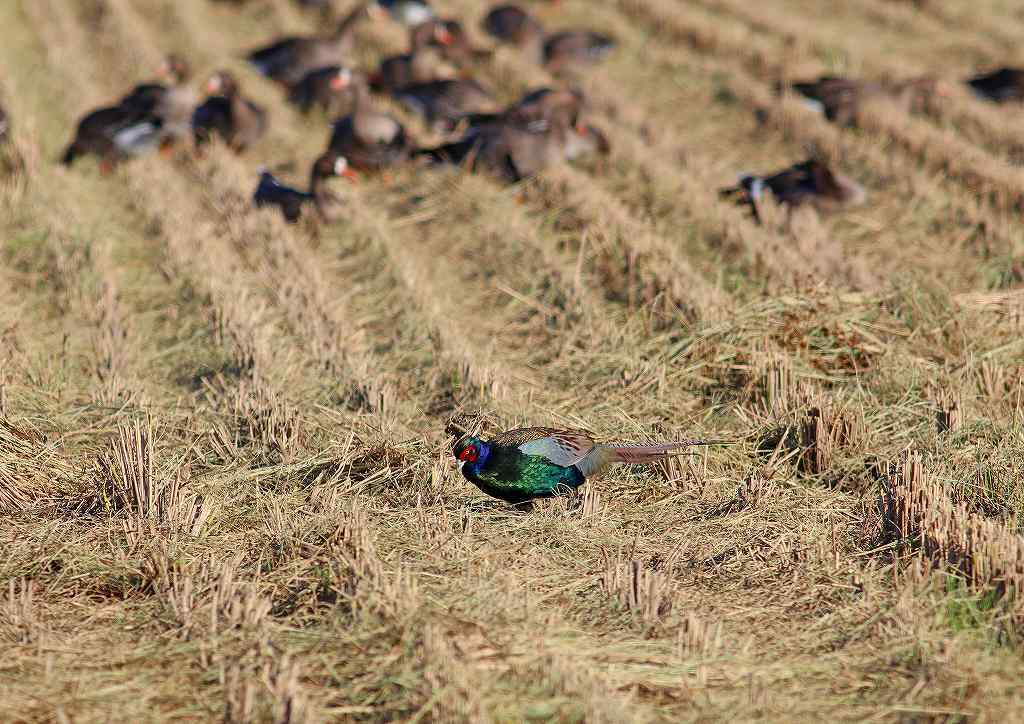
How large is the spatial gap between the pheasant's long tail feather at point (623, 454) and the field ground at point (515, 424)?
0.45 ft

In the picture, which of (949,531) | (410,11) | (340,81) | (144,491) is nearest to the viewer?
(949,531)

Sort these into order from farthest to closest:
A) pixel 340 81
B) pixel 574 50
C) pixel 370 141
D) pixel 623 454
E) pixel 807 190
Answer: pixel 574 50
pixel 340 81
pixel 370 141
pixel 807 190
pixel 623 454

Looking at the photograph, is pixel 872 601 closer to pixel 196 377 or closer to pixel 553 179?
pixel 196 377

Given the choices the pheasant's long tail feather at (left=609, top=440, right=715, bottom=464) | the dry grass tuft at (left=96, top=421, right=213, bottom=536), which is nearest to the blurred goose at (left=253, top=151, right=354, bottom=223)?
the dry grass tuft at (left=96, top=421, right=213, bottom=536)

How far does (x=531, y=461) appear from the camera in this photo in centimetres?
507

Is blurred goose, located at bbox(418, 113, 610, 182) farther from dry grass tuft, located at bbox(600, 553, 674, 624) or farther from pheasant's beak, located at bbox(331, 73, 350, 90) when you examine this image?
dry grass tuft, located at bbox(600, 553, 674, 624)

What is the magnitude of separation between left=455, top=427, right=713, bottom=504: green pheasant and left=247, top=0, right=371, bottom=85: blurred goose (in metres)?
9.03

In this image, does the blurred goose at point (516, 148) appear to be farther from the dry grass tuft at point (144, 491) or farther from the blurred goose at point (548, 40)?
the dry grass tuft at point (144, 491)

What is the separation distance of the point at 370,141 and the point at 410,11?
6.24 m

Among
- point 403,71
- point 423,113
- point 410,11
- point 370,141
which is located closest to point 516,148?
point 370,141

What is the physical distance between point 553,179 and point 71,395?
447 cm

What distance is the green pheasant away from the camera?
505 centimetres

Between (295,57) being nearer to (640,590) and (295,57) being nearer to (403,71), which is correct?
(403,71)

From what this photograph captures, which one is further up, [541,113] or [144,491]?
[144,491]
